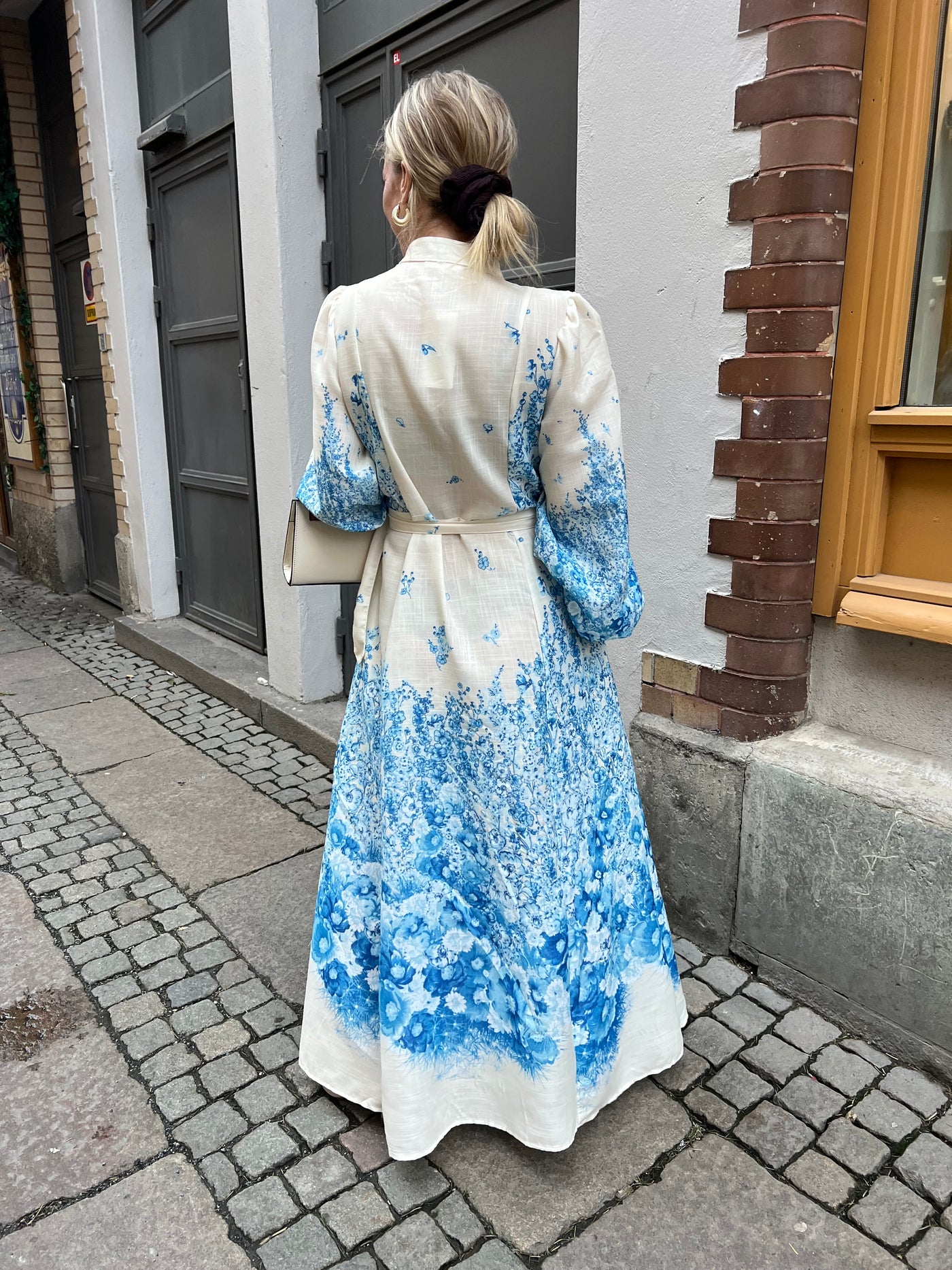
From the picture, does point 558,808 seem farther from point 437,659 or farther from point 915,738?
point 915,738

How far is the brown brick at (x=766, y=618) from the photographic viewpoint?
2.50 m

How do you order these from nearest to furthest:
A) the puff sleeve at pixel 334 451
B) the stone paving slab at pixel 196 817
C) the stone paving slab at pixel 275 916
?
the puff sleeve at pixel 334 451, the stone paving slab at pixel 275 916, the stone paving slab at pixel 196 817

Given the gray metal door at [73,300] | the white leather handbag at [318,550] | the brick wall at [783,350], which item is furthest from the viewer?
the gray metal door at [73,300]

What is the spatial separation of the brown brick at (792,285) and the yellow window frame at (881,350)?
0.05 meters

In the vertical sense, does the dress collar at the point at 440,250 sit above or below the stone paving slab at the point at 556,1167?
above

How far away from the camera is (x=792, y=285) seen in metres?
2.29

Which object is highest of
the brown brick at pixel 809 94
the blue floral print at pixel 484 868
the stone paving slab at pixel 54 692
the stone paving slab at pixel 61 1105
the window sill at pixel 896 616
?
the brown brick at pixel 809 94

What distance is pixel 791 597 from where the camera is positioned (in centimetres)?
249

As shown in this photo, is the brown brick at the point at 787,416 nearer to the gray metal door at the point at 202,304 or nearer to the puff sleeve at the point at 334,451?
the puff sleeve at the point at 334,451

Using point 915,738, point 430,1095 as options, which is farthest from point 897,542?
point 430,1095

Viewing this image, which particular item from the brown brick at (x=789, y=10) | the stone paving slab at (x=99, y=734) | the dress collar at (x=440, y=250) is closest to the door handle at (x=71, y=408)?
the stone paving slab at (x=99, y=734)

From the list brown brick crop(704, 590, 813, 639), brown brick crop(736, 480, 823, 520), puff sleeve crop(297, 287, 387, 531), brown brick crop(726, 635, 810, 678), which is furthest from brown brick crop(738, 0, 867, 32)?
brown brick crop(726, 635, 810, 678)

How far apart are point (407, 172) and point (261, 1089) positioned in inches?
81.5

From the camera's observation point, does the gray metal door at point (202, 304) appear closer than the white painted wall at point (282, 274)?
No
